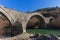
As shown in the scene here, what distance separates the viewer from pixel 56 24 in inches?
1535

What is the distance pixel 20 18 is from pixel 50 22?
57.3ft

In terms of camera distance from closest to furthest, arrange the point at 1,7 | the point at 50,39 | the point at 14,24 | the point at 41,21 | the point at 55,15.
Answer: the point at 50,39
the point at 1,7
the point at 14,24
the point at 41,21
the point at 55,15

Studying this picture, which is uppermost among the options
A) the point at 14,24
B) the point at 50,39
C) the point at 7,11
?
the point at 7,11

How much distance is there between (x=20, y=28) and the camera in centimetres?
2345

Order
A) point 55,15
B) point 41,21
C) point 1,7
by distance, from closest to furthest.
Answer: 1. point 1,7
2. point 41,21
3. point 55,15

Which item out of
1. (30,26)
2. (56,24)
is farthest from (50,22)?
(30,26)

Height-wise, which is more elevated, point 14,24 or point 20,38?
point 14,24

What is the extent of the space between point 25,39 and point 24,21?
1371cm

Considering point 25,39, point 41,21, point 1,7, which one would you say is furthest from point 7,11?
point 41,21

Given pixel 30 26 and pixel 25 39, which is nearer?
A: pixel 25 39

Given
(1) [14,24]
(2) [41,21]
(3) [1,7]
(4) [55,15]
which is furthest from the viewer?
(4) [55,15]

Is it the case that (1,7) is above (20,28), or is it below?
above

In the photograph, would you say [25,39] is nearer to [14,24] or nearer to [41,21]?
[14,24]

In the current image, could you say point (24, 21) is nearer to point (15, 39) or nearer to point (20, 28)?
point (20, 28)
